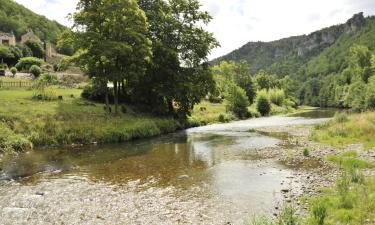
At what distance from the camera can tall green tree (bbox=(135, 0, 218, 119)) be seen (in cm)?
4600

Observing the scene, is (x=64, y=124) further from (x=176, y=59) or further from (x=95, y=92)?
(x=176, y=59)

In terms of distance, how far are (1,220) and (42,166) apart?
9.62 metres

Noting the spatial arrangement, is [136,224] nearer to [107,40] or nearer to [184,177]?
[184,177]

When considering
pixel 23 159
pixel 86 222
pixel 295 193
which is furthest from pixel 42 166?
pixel 295 193

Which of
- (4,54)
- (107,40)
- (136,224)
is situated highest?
(4,54)

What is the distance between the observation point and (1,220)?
1264cm

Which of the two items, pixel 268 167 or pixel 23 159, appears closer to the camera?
pixel 268 167

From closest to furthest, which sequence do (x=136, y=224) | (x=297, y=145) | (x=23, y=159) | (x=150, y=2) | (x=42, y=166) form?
(x=136, y=224) → (x=42, y=166) → (x=23, y=159) → (x=297, y=145) → (x=150, y=2)

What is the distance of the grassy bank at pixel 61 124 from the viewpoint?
94.8 ft

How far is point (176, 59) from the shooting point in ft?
155

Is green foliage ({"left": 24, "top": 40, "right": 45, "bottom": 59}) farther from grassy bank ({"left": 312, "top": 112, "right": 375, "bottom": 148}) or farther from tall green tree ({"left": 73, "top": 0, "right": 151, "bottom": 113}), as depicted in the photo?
grassy bank ({"left": 312, "top": 112, "right": 375, "bottom": 148})

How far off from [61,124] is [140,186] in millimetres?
17685

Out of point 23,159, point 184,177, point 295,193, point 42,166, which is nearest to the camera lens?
point 295,193

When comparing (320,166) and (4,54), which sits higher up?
(4,54)
